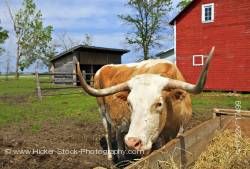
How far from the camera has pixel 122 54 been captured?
125 ft

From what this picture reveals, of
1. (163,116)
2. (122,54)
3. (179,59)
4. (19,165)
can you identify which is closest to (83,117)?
(19,165)

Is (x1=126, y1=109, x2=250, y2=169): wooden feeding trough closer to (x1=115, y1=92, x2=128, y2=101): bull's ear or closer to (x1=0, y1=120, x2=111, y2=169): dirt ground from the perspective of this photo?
(x1=115, y1=92, x2=128, y2=101): bull's ear

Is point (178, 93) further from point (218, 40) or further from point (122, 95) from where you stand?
point (218, 40)

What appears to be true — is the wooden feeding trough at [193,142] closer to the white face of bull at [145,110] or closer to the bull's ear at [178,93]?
the white face of bull at [145,110]

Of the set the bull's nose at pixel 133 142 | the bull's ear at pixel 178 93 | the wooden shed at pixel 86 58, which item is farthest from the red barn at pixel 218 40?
the bull's nose at pixel 133 142

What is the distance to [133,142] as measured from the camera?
3.60 metres

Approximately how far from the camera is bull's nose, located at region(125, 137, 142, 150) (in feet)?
11.8

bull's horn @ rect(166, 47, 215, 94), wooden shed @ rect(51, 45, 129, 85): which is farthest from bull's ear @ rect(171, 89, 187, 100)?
wooden shed @ rect(51, 45, 129, 85)

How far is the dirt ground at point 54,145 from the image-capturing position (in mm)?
5707

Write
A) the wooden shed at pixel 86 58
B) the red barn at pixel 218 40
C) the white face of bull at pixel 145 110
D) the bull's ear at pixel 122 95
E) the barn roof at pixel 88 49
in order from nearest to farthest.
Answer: the white face of bull at pixel 145 110
the bull's ear at pixel 122 95
the red barn at pixel 218 40
the barn roof at pixel 88 49
the wooden shed at pixel 86 58

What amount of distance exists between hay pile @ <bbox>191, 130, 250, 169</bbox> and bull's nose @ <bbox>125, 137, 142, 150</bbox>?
1099 mm

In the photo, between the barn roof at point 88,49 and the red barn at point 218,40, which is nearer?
the red barn at point 218,40

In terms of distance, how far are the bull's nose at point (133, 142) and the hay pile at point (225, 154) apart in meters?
1.10

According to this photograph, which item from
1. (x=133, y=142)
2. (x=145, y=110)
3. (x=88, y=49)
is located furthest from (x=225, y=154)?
(x=88, y=49)
